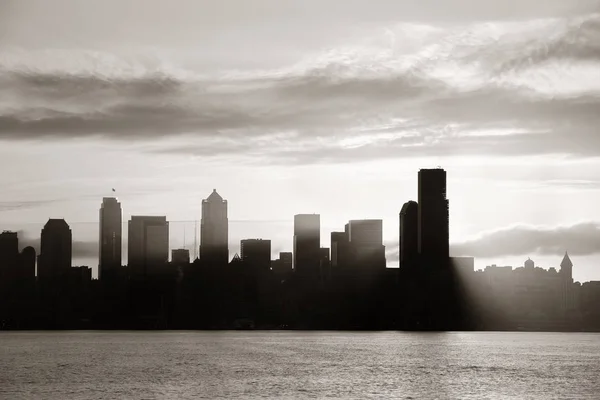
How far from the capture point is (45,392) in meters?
152

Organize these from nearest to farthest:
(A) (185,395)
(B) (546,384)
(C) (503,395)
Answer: (A) (185,395) < (C) (503,395) < (B) (546,384)

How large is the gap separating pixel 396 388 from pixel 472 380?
25681mm

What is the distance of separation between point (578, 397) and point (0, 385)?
86625mm

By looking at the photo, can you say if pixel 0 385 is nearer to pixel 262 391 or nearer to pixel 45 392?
pixel 45 392

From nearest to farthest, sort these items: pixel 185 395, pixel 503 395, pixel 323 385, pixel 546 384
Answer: pixel 185 395, pixel 503 395, pixel 323 385, pixel 546 384

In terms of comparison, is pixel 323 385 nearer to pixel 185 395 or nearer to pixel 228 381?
pixel 228 381

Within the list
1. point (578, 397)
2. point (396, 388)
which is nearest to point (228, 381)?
point (396, 388)

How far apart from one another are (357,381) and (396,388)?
13724 millimetres

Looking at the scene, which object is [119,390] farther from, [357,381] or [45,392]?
[357,381]

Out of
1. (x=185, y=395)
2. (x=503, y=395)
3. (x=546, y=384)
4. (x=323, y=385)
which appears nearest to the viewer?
(x=185, y=395)

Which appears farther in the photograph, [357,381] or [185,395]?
[357,381]

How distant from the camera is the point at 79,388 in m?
160

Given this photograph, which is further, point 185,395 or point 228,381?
point 228,381

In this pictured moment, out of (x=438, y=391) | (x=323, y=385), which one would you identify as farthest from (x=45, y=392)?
(x=438, y=391)
